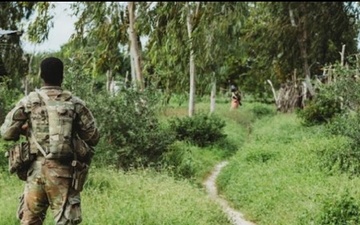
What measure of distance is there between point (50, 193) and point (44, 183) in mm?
111

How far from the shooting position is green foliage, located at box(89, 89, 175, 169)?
484 inches

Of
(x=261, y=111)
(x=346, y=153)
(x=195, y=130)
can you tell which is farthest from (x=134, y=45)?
(x=261, y=111)

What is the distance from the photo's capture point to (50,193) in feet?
19.7

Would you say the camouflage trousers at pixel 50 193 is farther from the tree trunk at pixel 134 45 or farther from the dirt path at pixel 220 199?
the tree trunk at pixel 134 45

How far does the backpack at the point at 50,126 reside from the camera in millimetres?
5910

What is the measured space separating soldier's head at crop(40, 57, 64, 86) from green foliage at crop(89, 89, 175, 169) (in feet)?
19.4

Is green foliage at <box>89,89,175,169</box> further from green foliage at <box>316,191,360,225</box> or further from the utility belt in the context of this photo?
the utility belt

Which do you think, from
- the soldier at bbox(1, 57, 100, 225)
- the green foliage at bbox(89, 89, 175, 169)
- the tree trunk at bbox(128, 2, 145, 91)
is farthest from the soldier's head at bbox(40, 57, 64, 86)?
the tree trunk at bbox(128, 2, 145, 91)

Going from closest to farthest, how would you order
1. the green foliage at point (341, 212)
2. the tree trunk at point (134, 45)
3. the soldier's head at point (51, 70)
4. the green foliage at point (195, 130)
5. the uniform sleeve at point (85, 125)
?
the soldier's head at point (51, 70), the uniform sleeve at point (85, 125), the green foliage at point (341, 212), the tree trunk at point (134, 45), the green foliage at point (195, 130)

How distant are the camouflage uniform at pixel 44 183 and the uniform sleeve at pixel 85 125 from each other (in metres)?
0.02

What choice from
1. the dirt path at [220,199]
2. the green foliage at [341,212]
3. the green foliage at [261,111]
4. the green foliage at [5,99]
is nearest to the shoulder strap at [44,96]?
the green foliage at [341,212]

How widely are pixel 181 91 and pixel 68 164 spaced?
13567 mm

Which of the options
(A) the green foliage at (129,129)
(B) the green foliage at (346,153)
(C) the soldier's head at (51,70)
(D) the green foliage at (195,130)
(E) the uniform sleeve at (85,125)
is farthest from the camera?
(D) the green foliage at (195,130)

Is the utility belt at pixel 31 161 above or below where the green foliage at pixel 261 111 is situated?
above
